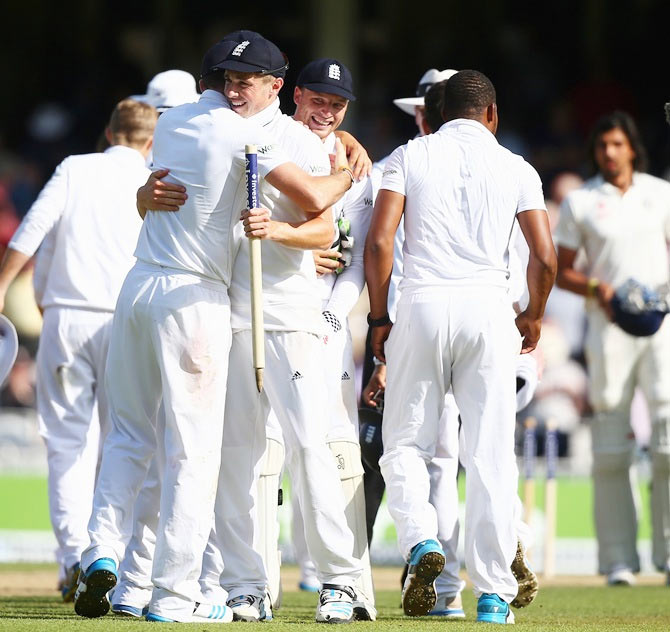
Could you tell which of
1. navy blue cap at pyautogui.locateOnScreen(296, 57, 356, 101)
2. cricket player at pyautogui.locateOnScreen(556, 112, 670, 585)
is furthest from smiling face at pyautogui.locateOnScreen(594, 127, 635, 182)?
navy blue cap at pyautogui.locateOnScreen(296, 57, 356, 101)

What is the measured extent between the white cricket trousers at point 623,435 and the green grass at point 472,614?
0.37m

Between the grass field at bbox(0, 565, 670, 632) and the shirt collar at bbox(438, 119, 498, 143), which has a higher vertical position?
the shirt collar at bbox(438, 119, 498, 143)

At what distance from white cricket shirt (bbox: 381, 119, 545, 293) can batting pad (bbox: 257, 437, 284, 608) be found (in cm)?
103

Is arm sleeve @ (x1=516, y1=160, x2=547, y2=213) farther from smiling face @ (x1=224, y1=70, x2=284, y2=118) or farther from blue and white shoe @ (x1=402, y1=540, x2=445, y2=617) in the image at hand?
blue and white shoe @ (x1=402, y1=540, x2=445, y2=617)

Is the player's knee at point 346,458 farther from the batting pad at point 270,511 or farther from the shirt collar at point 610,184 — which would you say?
the shirt collar at point 610,184

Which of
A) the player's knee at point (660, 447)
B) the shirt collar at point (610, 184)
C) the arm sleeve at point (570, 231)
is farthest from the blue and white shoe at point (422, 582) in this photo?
the shirt collar at point (610, 184)

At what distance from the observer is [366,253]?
6.61 meters

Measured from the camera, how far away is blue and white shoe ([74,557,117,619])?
6.02 meters

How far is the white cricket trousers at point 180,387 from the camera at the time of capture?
19.3ft

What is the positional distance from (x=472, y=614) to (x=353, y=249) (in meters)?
1.80

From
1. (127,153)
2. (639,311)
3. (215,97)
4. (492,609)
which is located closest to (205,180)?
(215,97)

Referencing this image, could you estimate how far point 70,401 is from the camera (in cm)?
796

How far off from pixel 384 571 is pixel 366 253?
4740 mm

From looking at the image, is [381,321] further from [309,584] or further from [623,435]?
[623,435]
